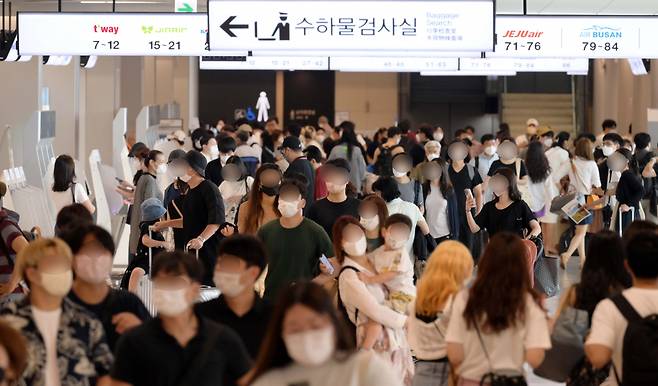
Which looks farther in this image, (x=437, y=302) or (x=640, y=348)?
(x=437, y=302)

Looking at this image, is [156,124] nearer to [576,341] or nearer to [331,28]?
[331,28]

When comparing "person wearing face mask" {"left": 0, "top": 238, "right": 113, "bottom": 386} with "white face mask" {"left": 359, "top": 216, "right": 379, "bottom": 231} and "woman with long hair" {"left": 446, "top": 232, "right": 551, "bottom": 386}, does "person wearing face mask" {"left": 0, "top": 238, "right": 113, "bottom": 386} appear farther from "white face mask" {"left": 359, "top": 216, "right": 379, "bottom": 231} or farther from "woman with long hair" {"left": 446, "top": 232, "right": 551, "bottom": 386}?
"white face mask" {"left": 359, "top": 216, "right": 379, "bottom": 231}

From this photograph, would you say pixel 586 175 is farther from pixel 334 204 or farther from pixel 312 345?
pixel 312 345

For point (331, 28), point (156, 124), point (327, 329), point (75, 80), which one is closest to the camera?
point (327, 329)

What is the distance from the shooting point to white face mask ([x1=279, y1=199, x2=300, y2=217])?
7820 mm

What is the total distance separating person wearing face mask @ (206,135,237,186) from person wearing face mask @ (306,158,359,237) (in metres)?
3.93

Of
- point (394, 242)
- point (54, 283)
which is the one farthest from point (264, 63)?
point (54, 283)

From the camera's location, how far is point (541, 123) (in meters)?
33.3

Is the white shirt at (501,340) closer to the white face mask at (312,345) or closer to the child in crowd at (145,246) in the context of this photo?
the white face mask at (312,345)

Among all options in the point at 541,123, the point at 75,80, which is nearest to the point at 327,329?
the point at 75,80

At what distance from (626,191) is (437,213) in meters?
2.81

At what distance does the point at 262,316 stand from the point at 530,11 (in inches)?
525

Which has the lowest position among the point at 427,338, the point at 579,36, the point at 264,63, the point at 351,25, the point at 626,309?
the point at 427,338

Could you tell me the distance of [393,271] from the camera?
277 inches
